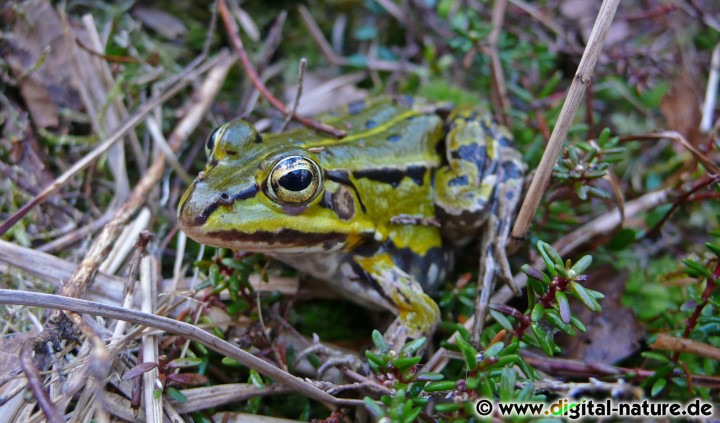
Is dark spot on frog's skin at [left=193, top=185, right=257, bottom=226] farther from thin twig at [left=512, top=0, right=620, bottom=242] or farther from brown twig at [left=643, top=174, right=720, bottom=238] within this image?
brown twig at [left=643, top=174, right=720, bottom=238]

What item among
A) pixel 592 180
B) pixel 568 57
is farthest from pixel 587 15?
pixel 592 180

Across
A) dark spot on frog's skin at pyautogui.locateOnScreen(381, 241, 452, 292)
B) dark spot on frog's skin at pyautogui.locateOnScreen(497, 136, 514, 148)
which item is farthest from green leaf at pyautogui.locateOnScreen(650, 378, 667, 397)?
dark spot on frog's skin at pyautogui.locateOnScreen(497, 136, 514, 148)

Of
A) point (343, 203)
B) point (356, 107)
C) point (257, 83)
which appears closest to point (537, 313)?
point (343, 203)

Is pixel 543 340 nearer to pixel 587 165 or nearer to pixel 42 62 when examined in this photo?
pixel 587 165

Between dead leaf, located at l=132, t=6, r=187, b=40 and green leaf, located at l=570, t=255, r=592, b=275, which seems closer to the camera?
green leaf, located at l=570, t=255, r=592, b=275

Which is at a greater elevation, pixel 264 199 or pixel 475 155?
pixel 475 155

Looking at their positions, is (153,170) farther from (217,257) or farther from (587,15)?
(587,15)
